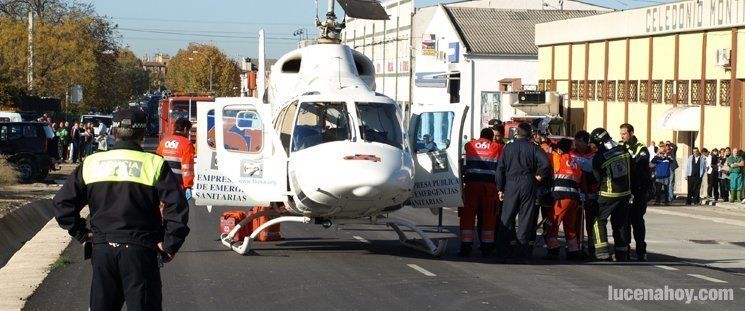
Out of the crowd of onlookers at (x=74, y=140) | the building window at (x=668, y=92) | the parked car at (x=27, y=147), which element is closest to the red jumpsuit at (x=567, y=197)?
the parked car at (x=27, y=147)

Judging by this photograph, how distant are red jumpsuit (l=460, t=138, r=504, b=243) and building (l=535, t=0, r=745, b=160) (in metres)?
23.3

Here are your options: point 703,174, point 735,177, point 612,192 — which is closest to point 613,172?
point 612,192

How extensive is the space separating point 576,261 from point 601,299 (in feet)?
12.8

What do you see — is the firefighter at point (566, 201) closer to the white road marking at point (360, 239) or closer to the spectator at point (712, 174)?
the white road marking at point (360, 239)

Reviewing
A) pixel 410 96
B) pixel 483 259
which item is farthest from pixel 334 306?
pixel 410 96

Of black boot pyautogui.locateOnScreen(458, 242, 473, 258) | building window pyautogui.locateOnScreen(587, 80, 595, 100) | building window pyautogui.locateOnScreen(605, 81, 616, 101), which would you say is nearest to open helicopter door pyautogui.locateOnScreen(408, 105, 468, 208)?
black boot pyautogui.locateOnScreen(458, 242, 473, 258)

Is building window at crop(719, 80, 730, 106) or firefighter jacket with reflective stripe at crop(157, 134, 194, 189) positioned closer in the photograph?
firefighter jacket with reflective stripe at crop(157, 134, 194, 189)

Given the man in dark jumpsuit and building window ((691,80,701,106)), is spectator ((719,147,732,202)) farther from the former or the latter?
the man in dark jumpsuit

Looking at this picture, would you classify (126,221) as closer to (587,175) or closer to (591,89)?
(587,175)

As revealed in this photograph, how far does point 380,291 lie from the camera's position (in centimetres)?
1270

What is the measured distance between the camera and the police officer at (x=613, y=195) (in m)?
16.2

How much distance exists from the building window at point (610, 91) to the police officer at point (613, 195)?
3416 cm

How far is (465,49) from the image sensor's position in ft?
228

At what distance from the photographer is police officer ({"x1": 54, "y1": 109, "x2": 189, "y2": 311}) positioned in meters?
7.95
